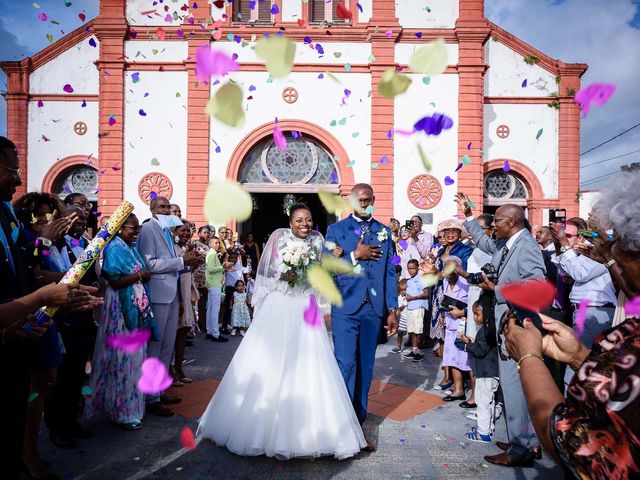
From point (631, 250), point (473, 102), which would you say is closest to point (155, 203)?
point (631, 250)

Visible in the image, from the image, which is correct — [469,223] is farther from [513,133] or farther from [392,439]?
[513,133]

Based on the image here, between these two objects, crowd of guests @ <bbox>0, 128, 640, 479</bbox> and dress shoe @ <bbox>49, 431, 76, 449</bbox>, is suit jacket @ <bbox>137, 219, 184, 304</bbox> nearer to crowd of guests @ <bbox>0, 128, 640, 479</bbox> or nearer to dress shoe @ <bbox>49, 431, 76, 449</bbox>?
crowd of guests @ <bbox>0, 128, 640, 479</bbox>

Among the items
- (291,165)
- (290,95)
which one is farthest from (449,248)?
(290,95)

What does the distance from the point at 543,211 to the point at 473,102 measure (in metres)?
4.22

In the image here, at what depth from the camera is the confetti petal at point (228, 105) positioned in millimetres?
1838

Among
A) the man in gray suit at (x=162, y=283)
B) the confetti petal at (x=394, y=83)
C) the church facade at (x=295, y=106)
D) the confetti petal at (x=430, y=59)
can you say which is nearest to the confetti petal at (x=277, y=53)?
the confetti petal at (x=394, y=83)

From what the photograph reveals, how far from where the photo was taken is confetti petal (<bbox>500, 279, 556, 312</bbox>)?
324cm

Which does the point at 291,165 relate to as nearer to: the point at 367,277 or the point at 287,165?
the point at 287,165

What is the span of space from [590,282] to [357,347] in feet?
8.60

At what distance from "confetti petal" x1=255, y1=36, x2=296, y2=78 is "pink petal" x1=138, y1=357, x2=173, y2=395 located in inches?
135

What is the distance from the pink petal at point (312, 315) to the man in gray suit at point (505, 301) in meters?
1.52

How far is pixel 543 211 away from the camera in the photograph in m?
14.1

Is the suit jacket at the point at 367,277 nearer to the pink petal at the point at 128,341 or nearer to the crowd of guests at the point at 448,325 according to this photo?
the crowd of guests at the point at 448,325

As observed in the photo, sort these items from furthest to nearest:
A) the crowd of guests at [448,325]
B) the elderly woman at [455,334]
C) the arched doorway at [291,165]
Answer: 1. the arched doorway at [291,165]
2. the elderly woman at [455,334]
3. the crowd of guests at [448,325]
